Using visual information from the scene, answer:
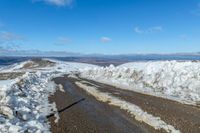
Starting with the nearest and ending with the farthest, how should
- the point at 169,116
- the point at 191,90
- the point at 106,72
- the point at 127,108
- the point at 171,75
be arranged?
the point at 169,116
the point at 127,108
the point at 191,90
the point at 171,75
the point at 106,72

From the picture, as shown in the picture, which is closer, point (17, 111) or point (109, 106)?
point (17, 111)

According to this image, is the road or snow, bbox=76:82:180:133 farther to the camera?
snow, bbox=76:82:180:133

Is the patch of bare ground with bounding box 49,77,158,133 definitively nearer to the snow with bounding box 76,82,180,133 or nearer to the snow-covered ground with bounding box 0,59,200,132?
the snow with bounding box 76,82,180,133

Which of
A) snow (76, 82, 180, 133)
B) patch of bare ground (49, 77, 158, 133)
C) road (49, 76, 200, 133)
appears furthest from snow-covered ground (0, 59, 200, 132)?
snow (76, 82, 180, 133)

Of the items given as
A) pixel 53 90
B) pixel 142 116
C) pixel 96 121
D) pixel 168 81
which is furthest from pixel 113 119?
pixel 168 81

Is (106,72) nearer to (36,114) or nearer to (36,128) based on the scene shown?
(36,114)

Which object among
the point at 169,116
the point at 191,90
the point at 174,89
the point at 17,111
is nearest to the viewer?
the point at 17,111

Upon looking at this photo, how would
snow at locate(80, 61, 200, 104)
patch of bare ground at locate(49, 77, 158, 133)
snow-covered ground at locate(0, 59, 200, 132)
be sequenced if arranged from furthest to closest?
snow at locate(80, 61, 200, 104) < snow-covered ground at locate(0, 59, 200, 132) < patch of bare ground at locate(49, 77, 158, 133)

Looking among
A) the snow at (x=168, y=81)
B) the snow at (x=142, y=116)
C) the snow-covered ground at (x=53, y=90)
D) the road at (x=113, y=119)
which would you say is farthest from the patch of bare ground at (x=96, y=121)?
the snow at (x=168, y=81)

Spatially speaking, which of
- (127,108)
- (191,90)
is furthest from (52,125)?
(191,90)

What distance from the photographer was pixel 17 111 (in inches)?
584

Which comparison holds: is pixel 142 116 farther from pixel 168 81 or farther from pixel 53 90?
pixel 168 81

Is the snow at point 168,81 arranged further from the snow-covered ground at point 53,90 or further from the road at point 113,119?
the road at point 113,119

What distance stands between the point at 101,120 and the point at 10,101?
603cm
